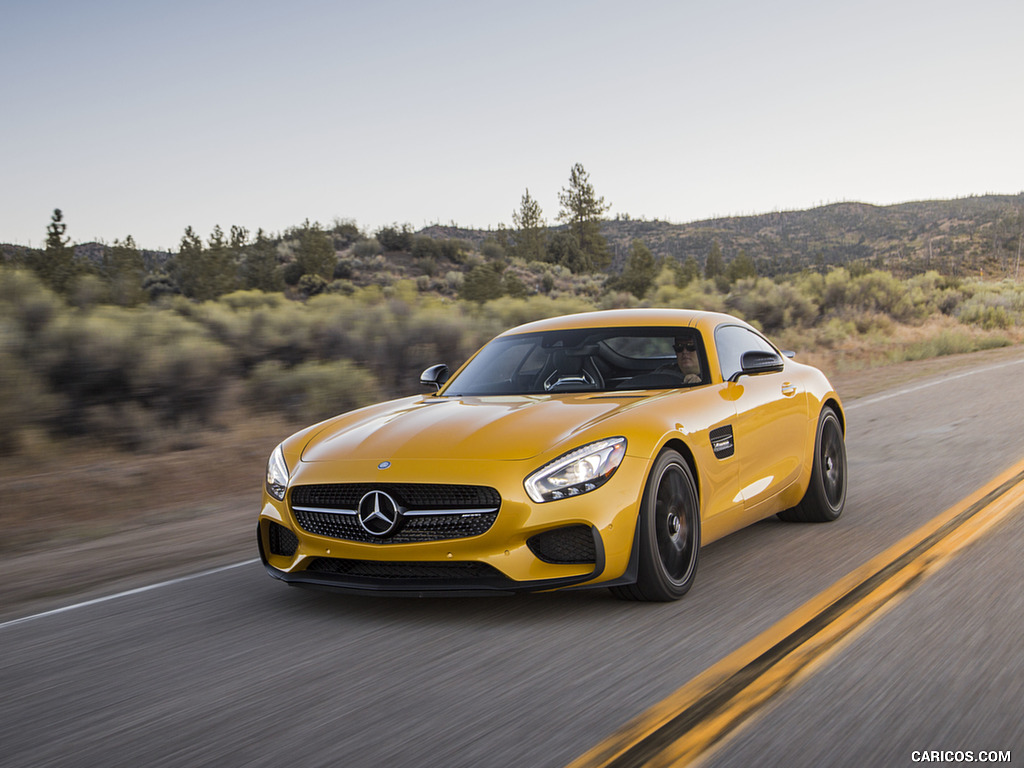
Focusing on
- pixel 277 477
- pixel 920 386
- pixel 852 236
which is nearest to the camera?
pixel 277 477

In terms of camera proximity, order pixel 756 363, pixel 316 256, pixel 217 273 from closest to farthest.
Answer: pixel 756 363
pixel 217 273
pixel 316 256

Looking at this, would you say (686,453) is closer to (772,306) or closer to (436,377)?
(436,377)

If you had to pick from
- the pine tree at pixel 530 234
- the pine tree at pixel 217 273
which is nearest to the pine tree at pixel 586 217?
the pine tree at pixel 530 234

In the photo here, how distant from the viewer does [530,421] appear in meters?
5.02

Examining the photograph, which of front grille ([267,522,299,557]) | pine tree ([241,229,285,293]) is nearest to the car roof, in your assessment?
front grille ([267,522,299,557])

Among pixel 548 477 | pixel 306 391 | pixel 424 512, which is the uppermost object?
pixel 548 477

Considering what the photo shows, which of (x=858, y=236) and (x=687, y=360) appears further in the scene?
(x=858, y=236)

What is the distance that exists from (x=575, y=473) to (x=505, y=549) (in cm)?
46

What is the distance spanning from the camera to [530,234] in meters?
86.6

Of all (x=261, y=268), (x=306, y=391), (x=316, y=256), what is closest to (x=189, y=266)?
(x=261, y=268)

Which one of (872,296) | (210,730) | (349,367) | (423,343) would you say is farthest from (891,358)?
(210,730)

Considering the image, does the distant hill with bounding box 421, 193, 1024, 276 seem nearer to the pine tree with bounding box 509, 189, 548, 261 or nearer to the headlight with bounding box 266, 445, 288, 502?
the pine tree with bounding box 509, 189, 548, 261

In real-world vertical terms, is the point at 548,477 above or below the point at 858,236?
below

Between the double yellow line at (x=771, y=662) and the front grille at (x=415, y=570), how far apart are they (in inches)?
44.6
